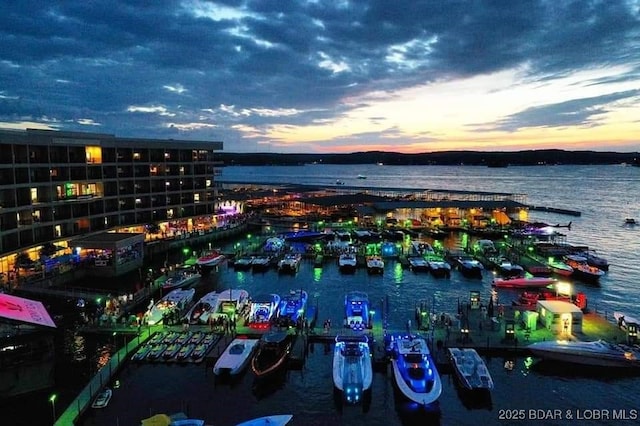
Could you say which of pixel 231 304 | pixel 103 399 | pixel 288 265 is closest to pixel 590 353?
pixel 231 304

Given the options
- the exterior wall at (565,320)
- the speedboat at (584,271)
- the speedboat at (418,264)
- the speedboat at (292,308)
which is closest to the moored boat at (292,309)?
the speedboat at (292,308)

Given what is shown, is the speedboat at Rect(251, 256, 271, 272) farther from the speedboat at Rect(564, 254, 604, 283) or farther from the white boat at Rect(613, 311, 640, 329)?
the white boat at Rect(613, 311, 640, 329)

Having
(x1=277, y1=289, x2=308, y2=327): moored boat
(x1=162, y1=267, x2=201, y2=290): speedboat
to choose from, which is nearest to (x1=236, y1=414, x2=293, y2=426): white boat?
(x1=277, y1=289, x2=308, y2=327): moored boat

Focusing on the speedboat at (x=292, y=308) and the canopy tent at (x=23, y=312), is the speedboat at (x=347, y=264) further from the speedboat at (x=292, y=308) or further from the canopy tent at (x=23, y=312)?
the canopy tent at (x=23, y=312)

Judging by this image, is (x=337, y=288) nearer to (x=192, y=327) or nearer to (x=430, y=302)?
(x=430, y=302)

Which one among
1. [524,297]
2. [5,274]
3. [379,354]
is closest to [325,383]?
[379,354]
